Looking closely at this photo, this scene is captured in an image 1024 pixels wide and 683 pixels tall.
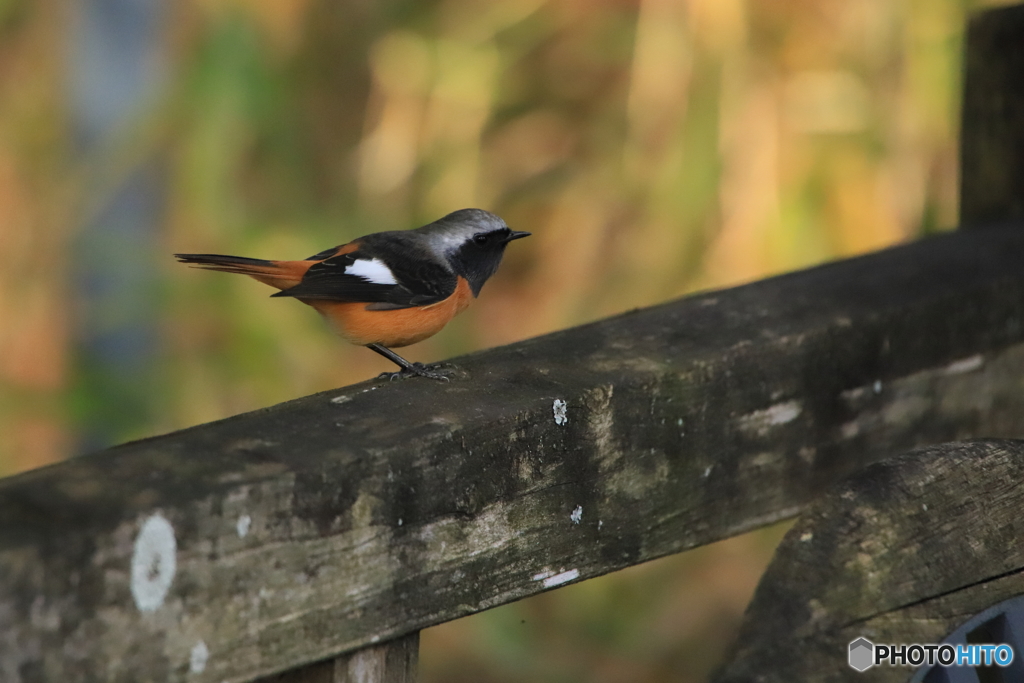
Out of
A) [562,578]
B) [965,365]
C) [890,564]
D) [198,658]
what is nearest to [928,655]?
[890,564]

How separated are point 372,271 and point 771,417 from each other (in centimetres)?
116

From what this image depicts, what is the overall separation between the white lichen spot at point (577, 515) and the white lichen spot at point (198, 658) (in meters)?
0.55

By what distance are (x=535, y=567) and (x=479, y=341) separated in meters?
3.28

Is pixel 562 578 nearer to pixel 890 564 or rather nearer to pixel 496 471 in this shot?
pixel 496 471

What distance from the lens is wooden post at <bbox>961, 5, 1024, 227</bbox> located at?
2518mm

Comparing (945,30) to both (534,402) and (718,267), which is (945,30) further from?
(534,402)

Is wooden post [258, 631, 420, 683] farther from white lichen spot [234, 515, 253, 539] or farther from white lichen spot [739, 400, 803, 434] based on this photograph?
white lichen spot [739, 400, 803, 434]

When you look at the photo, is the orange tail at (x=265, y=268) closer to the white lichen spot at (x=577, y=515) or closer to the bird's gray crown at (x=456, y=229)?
the bird's gray crown at (x=456, y=229)

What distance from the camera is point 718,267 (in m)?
3.95

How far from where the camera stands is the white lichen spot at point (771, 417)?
71.6 inches

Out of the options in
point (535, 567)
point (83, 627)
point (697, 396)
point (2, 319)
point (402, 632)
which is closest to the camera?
point (83, 627)

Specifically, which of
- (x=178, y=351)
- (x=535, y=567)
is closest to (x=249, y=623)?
(x=535, y=567)

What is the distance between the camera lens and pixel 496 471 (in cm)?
147

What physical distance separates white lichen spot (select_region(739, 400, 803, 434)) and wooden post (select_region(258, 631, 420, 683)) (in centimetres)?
67
